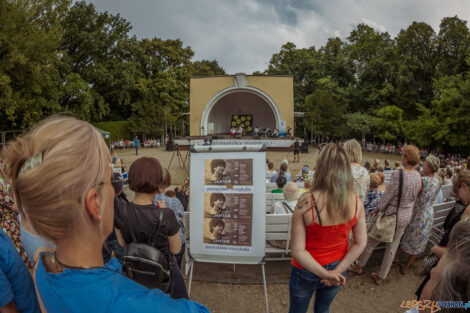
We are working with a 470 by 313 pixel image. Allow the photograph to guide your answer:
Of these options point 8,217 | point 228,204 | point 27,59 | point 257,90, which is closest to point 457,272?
point 228,204

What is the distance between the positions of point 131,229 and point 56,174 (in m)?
1.40

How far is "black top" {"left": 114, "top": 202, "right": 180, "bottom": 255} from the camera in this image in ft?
6.31

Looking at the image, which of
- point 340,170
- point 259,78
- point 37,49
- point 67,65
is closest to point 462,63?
point 259,78

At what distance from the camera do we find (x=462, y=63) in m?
20.2

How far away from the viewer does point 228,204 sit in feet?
9.23

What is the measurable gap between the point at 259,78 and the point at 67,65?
17738 millimetres

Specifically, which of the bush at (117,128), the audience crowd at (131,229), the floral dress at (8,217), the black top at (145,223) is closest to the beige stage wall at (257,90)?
the bush at (117,128)

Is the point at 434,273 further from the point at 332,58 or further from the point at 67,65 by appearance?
the point at 332,58

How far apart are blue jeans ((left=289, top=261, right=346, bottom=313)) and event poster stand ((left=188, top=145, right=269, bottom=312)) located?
796 millimetres

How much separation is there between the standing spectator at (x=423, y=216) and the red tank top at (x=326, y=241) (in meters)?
2.10

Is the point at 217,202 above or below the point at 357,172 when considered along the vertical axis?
below

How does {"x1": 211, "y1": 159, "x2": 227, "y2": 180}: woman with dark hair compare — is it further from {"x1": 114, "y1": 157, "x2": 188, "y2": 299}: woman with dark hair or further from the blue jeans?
the blue jeans

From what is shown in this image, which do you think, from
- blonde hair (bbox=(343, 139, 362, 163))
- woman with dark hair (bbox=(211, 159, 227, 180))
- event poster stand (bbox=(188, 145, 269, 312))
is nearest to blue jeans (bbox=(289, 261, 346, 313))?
event poster stand (bbox=(188, 145, 269, 312))

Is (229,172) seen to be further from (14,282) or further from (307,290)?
(14,282)
